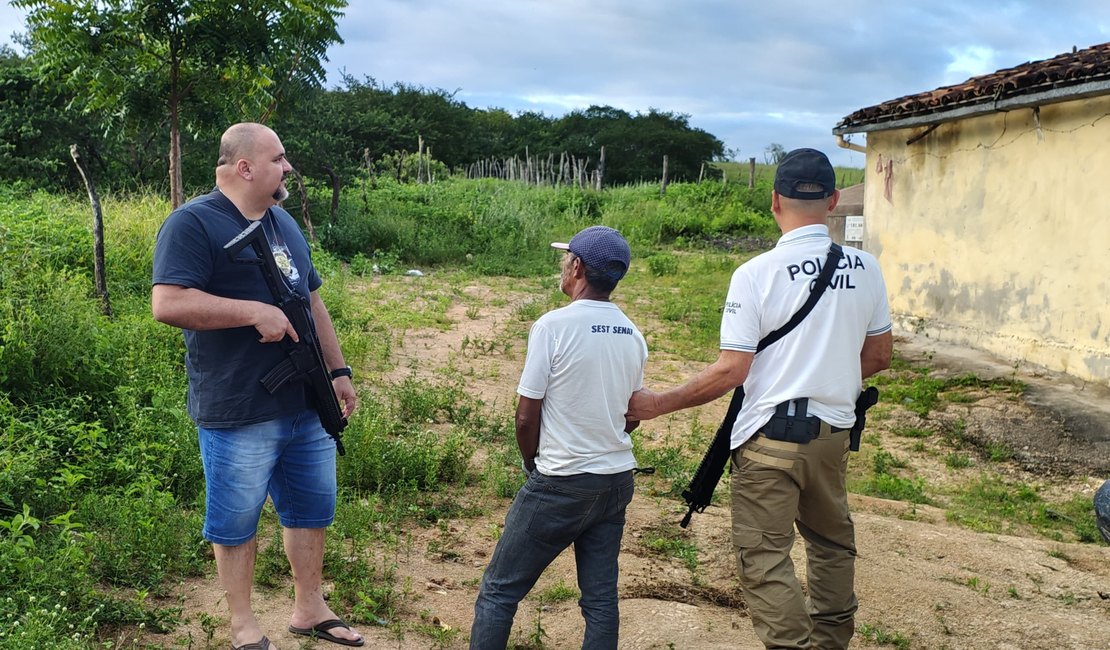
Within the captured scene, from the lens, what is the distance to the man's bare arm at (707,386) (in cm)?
289

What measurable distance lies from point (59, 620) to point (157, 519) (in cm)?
100

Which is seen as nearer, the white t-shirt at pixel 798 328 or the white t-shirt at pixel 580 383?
the white t-shirt at pixel 580 383

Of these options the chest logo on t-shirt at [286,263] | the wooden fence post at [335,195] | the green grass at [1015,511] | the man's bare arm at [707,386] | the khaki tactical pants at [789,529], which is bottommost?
the green grass at [1015,511]

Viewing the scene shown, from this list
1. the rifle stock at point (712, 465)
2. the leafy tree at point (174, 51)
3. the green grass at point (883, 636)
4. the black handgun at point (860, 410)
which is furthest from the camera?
the leafy tree at point (174, 51)

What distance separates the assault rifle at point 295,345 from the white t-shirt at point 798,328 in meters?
1.41

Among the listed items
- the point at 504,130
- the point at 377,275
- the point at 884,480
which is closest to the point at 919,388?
the point at 884,480

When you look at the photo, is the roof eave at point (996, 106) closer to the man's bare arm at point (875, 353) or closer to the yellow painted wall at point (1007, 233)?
the yellow painted wall at point (1007, 233)

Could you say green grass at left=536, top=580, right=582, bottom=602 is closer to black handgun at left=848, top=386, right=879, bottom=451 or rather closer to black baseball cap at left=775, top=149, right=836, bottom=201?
black handgun at left=848, top=386, right=879, bottom=451

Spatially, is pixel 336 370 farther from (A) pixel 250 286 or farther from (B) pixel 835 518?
(B) pixel 835 518

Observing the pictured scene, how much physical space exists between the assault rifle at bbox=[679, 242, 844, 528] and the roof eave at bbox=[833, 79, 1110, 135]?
6.38m

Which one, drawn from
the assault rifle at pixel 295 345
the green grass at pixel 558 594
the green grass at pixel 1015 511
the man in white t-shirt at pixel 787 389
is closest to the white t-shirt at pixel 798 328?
the man in white t-shirt at pixel 787 389

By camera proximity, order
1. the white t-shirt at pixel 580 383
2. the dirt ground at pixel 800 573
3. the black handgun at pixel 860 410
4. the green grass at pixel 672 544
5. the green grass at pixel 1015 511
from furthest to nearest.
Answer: the green grass at pixel 1015 511
the green grass at pixel 672 544
the dirt ground at pixel 800 573
the black handgun at pixel 860 410
the white t-shirt at pixel 580 383

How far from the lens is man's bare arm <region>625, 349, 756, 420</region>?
2891 millimetres

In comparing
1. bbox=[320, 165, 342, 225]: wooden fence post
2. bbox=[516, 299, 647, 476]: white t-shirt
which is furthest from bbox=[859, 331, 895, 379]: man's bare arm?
bbox=[320, 165, 342, 225]: wooden fence post
